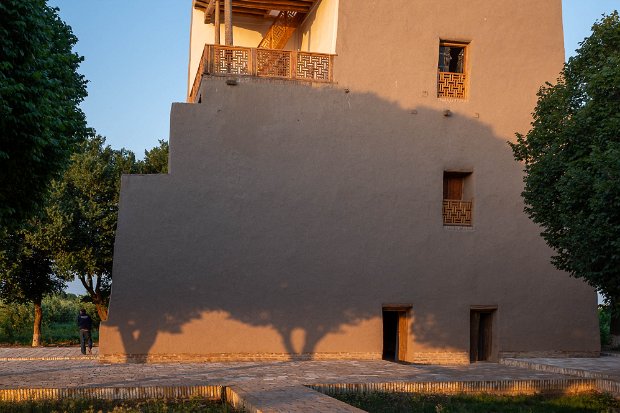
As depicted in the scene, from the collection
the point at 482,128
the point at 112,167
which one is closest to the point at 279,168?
the point at 482,128

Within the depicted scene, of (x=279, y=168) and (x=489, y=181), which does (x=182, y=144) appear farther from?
(x=489, y=181)

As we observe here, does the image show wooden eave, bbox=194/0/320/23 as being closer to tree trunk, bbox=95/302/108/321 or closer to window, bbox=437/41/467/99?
window, bbox=437/41/467/99

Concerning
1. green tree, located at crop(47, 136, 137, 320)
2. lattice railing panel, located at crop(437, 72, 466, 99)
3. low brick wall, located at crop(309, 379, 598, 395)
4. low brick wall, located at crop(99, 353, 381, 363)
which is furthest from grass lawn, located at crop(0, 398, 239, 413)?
green tree, located at crop(47, 136, 137, 320)

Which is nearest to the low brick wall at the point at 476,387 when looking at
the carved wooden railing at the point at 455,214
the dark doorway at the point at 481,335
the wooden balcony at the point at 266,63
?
the dark doorway at the point at 481,335

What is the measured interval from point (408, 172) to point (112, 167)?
11.2 metres

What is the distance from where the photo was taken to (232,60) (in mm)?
17141

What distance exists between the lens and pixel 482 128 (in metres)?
18.1

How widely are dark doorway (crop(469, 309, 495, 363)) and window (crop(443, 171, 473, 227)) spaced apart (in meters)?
2.17

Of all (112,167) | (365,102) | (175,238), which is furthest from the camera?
(112,167)

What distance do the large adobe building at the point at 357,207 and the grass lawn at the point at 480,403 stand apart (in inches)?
178

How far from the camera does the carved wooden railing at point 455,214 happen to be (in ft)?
58.7

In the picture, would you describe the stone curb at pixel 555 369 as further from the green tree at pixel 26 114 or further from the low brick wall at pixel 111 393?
the green tree at pixel 26 114

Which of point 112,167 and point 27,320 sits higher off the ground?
point 112,167

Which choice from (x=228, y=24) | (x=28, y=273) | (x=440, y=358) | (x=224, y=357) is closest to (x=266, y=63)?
(x=228, y=24)
